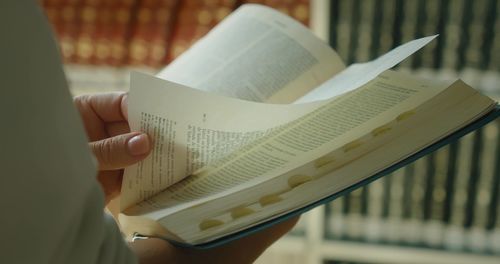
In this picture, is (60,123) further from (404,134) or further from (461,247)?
(461,247)

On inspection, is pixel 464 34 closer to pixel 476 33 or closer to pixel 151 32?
pixel 476 33

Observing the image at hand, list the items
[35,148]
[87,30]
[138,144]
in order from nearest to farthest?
[35,148] < [138,144] < [87,30]

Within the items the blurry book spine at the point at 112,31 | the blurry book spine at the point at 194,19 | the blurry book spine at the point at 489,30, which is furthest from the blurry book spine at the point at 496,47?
the blurry book spine at the point at 112,31

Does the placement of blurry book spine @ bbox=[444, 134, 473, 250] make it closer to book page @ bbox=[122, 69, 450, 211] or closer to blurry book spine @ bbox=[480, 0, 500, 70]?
blurry book spine @ bbox=[480, 0, 500, 70]

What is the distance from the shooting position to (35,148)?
29cm

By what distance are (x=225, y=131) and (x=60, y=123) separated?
0.25 metres

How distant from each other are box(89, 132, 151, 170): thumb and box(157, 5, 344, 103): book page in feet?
0.47

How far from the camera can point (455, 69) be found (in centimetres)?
132

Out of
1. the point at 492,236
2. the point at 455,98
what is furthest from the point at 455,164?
the point at 455,98

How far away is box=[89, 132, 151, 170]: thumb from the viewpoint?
52 cm

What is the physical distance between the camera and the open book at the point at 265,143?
1.49 feet

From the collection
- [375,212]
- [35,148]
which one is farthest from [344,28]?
[35,148]

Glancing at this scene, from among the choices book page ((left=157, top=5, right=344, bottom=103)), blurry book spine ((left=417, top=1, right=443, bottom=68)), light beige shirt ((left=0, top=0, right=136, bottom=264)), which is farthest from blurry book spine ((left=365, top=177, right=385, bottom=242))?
light beige shirt ((left=0, top=0, right=136, bottom=264))

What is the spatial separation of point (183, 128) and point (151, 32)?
97cm
